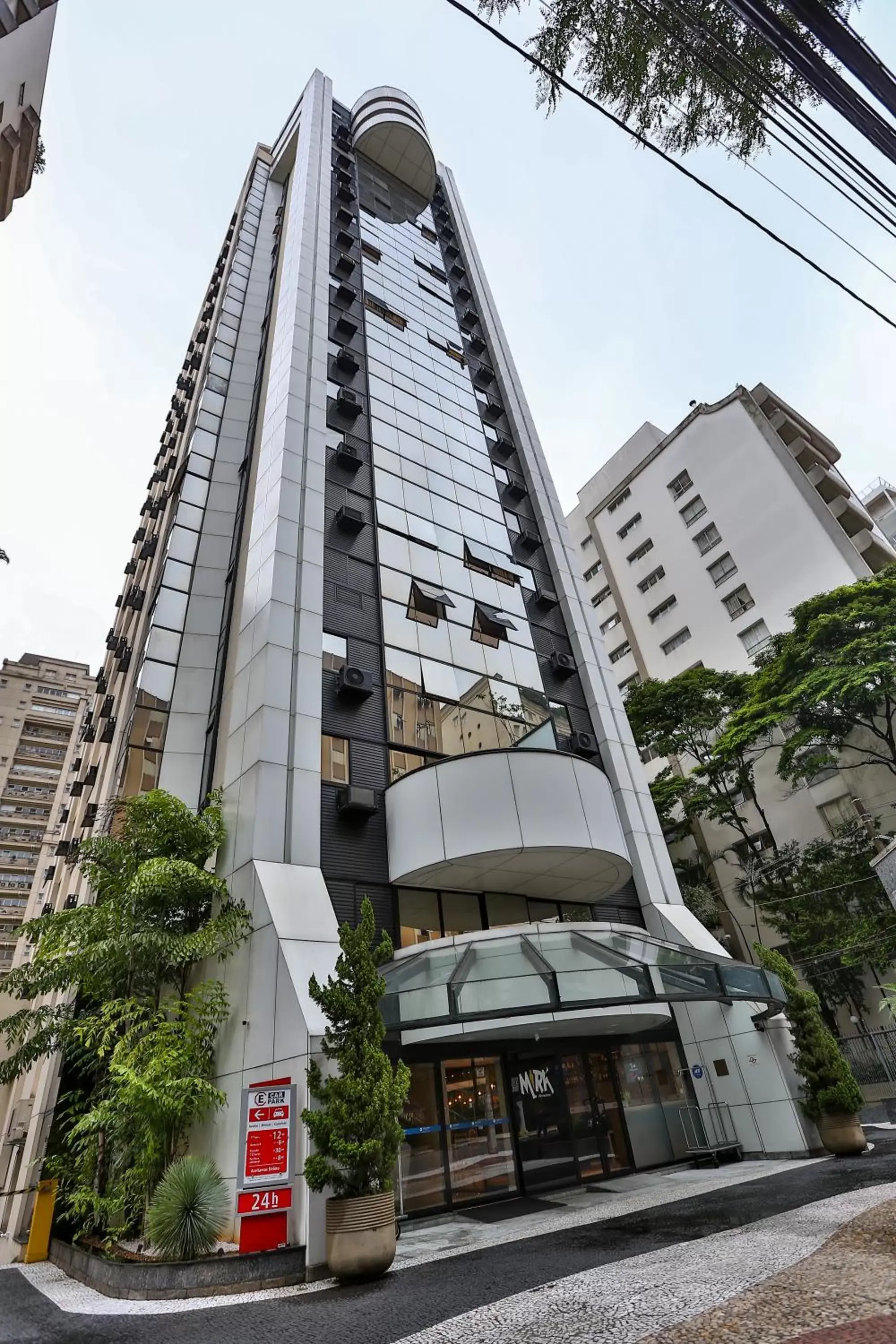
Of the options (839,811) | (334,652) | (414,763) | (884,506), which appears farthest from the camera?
(884,506)

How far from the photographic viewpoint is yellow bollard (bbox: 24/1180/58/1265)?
1149 centimetres

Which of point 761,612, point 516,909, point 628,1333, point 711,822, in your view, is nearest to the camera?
point 628,1333

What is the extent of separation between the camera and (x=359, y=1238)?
734cm

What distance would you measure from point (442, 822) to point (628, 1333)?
850 cm

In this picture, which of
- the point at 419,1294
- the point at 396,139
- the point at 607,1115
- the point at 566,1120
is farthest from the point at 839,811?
the point at 396,139

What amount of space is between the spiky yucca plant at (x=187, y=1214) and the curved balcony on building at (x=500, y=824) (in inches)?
213

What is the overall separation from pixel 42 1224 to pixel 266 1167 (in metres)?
6.85

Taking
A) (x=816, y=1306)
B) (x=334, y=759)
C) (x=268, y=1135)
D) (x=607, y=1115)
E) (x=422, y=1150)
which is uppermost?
(x=334, y=759)

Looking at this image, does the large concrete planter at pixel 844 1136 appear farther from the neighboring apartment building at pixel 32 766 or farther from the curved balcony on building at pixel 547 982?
the neighboring apartment building at pixel 32 766

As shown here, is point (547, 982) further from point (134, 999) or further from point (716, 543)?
point (716, 543)

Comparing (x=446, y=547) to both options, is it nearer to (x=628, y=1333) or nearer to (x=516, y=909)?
(x=516, y=909)

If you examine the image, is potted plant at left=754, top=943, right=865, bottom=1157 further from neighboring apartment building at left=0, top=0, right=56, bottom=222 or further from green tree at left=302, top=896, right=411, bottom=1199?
neighboring apartment building at left=0, top=0, right=56, bottom=222

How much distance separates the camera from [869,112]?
5.29m

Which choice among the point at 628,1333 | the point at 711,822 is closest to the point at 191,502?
the point at 628,1333
